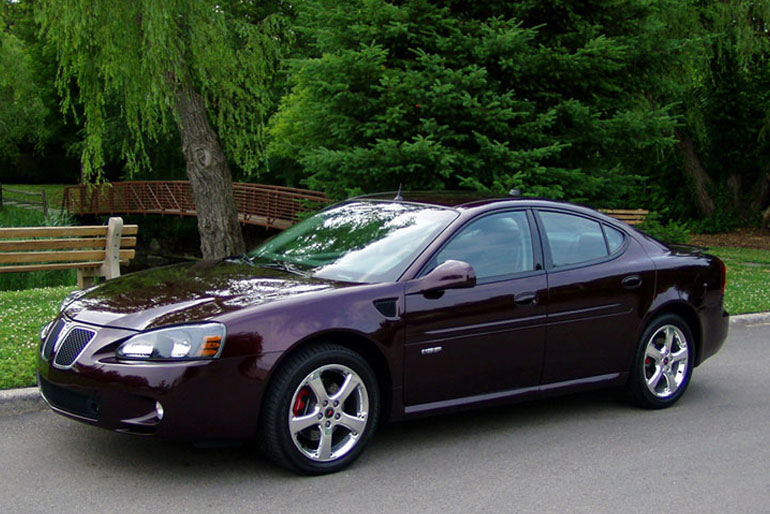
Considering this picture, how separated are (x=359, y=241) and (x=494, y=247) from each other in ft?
2.85

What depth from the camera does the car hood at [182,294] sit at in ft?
15.6

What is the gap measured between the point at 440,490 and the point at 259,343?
4.06 ft

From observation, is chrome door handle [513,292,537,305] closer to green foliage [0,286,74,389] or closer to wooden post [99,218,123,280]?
green foliage [0,286,74,389]

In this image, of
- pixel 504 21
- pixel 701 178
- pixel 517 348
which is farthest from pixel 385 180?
pixel 701 178

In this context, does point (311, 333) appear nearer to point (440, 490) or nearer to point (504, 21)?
point (440, 490)

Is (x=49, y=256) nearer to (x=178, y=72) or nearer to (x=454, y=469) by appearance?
(x=178, y=72)

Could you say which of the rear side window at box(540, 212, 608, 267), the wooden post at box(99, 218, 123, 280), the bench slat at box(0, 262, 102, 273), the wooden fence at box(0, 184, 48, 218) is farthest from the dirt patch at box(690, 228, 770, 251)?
the wooden fence at box(0, 184, 48, 218)

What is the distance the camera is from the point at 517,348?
18.6 ft

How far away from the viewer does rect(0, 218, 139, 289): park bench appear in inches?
424

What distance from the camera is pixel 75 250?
11.0 m

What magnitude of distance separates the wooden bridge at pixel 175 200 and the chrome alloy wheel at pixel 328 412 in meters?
27.1

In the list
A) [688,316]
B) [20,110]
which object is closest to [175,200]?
[20,110]

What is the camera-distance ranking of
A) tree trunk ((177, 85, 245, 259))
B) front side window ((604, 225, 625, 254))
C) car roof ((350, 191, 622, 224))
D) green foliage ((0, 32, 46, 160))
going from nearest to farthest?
car roof ((350, 191, 622, 224)) < front side window ((604, 225, 625, 254)) < tree trunk ((177, 85, 245, 259)) < green foliage ((0, 32, 46, 160))

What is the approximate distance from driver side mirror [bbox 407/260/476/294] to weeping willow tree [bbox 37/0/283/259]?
936 centimetres
